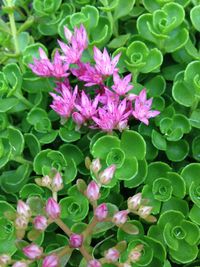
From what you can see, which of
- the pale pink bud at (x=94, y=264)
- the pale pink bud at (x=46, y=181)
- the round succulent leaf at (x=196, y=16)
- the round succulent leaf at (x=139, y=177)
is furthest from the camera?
the round succulent leaf at (x=196, y=16)

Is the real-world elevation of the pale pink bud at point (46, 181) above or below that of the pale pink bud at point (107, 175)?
above

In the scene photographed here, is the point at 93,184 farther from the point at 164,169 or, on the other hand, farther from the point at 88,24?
the point at 88,24

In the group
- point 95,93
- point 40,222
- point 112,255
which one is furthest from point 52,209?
point 95,93

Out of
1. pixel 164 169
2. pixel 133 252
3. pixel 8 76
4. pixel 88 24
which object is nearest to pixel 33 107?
pixel 8 76

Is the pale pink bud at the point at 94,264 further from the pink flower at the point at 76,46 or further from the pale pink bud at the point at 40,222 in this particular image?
the pink flower at the point at 76,46

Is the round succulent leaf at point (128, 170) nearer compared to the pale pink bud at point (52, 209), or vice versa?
the pale pink bud at point (52, 209)

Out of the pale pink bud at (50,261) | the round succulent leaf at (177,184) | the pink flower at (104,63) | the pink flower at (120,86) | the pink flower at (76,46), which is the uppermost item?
the pink flower at (76,46)

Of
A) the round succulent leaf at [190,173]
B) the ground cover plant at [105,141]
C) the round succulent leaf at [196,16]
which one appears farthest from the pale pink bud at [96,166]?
the round succulent leaf at [196,16]

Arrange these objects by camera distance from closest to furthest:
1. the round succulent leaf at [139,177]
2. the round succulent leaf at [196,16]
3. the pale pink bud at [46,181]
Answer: the pale pink bud at [46,181] → the round succulent leaf at [139,177] → the round succulent leaf at [196,16]

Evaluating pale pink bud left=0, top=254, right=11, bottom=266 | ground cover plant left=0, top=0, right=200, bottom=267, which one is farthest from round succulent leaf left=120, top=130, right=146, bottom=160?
pale pink bud left=0, top=254, right=11, bottom=266
